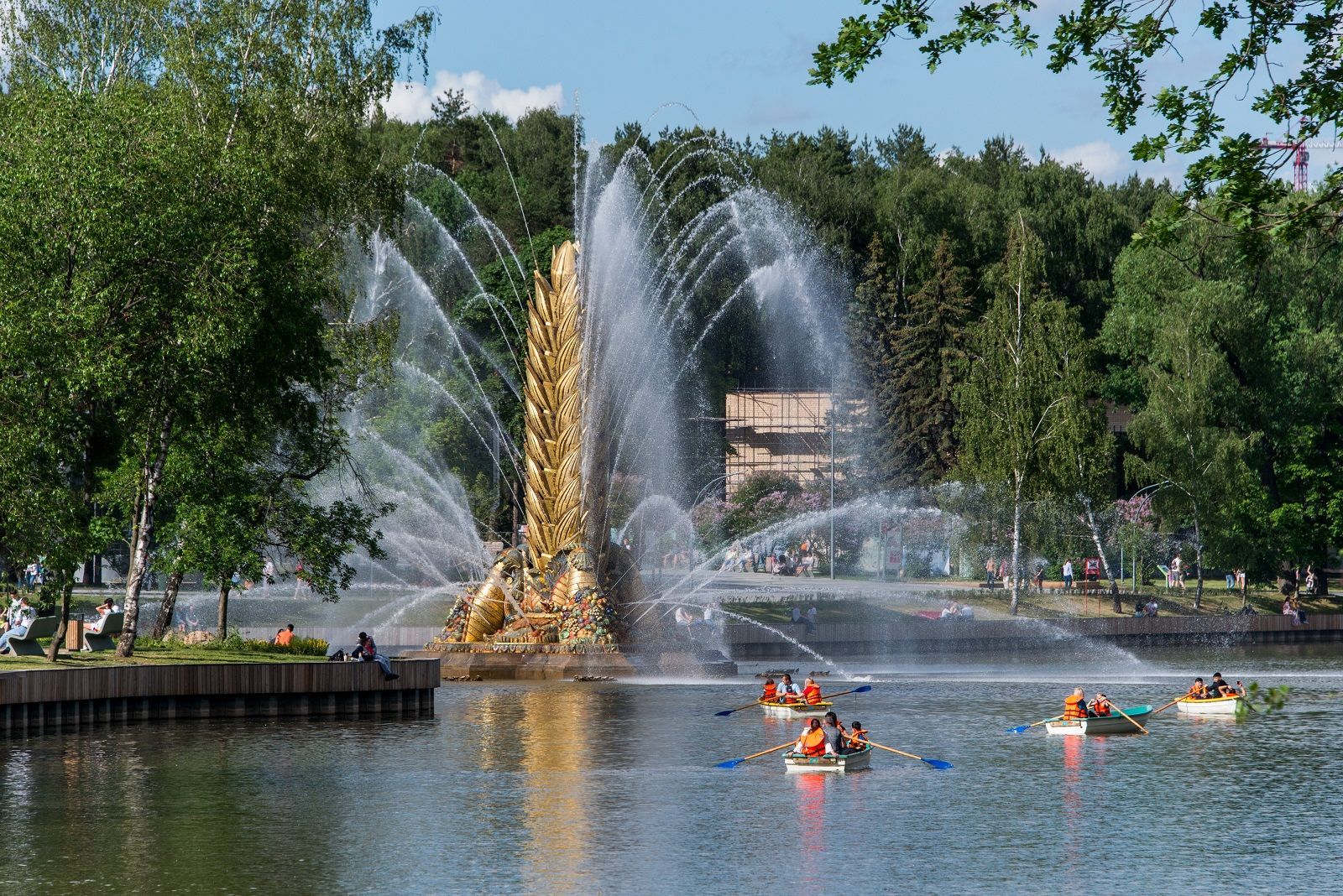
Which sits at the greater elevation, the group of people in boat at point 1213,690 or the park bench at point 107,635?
the park bench at point 107,635

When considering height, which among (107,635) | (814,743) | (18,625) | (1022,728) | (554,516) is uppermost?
(554,516)

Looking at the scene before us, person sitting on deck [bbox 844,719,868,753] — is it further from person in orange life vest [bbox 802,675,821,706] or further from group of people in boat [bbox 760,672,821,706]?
person in orange life vest [bbox 802,675,821,706]

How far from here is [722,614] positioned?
7625 centimetres

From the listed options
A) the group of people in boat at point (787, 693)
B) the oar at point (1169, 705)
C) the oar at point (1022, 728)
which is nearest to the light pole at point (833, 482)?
the oar at point (1169, 705)

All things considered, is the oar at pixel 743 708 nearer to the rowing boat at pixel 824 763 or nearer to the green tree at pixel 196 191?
the rowing boat at pixel 824 763

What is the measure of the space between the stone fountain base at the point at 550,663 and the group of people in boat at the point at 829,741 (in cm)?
1762

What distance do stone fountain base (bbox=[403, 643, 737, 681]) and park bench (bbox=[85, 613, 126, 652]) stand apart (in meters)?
11.6

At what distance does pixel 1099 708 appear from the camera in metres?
42.7

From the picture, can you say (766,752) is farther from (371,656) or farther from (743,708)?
(371,656)

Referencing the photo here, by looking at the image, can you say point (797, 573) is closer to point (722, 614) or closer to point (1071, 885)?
point (722, 614)

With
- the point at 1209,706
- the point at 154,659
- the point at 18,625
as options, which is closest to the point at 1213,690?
the point at 1209,706

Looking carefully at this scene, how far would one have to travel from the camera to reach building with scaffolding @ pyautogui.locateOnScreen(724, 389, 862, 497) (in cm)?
12206

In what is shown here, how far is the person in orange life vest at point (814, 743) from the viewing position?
116 ft

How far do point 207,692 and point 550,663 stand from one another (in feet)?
47.7
